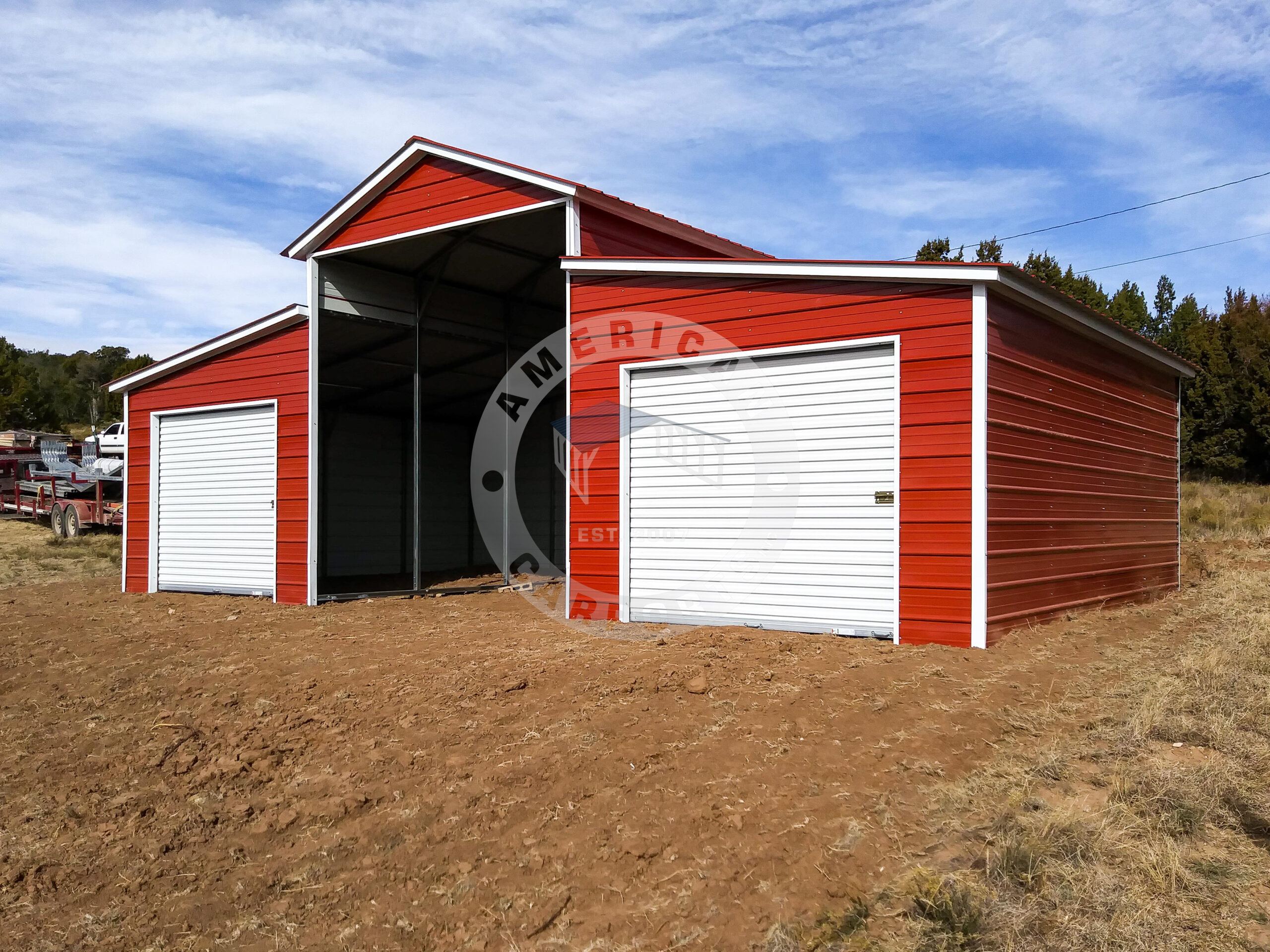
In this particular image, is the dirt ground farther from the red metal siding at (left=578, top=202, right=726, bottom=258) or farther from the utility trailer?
the utility trailer

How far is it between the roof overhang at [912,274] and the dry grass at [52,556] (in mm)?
11975

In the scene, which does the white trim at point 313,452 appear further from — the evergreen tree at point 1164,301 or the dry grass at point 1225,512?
the evergreen tree at point 1164,301

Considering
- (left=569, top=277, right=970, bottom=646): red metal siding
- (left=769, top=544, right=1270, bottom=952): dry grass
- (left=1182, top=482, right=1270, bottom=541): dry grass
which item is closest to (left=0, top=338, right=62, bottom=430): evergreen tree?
(left=569, top=277, right=970, bottom=646): red metal siding

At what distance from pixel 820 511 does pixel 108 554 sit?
16259 millimetres

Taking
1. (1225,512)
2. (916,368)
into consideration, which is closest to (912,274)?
(916,368)

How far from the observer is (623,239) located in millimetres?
A: 10141

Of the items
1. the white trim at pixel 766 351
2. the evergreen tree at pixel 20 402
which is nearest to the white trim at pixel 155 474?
the white trim at pixel 766 351

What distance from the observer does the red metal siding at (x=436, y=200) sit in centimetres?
1002

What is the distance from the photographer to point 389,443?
54.6ft

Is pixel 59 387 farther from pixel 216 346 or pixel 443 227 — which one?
pixel 443 227

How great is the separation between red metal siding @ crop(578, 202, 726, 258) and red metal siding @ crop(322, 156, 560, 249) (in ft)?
1.52

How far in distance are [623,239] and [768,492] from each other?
3624 millimetres

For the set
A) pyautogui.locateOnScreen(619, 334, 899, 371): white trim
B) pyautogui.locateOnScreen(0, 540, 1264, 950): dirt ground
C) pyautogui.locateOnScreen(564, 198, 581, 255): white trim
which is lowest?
pyautogui.locateOnScreen(0, 540, 1264, 950): dirt ground

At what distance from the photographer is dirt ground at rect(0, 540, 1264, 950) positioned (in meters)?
3.93
